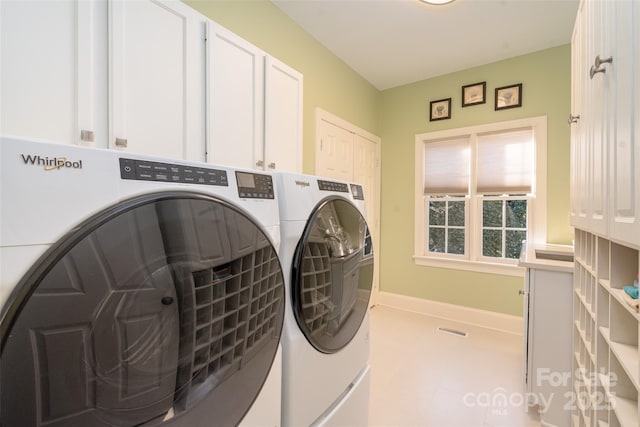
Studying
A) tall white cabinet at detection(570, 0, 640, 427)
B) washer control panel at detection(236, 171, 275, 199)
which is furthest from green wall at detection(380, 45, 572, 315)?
washer control panel at detection(236, 171, 275, 199)

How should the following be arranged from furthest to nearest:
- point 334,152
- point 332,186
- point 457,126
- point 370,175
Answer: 1. point 370,175
2. point 457,126
3. point 334,152
4. point 332,186

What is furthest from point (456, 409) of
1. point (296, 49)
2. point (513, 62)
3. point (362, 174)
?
point (513, 62)

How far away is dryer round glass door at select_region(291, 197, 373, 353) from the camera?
3.21 feet

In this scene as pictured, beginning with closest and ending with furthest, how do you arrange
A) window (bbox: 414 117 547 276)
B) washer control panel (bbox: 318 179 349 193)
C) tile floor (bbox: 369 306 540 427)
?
washer control panel (bbox: 318 179 349 193)
tile floor (bbox: 369 306 540 427)
window (bbox: 414 117 547 276)

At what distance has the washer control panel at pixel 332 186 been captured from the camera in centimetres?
111

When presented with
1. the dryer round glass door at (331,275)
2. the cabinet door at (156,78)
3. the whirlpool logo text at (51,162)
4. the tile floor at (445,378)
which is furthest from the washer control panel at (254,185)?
the tile floor at (445,378)

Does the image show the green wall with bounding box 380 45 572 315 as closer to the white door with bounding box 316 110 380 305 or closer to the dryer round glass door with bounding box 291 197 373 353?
the white door with bounding box 316 110 380 305

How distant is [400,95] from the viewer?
11.4 feet

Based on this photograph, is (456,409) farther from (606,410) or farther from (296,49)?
(296,49)

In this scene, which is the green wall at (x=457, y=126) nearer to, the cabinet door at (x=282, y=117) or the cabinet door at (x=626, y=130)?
the cabinet door at (x=282, y=117)

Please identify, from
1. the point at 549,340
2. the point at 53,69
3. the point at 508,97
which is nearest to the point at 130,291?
the point at 53,69

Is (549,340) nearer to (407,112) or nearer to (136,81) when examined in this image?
(136,81)

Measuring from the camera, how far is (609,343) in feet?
3.08

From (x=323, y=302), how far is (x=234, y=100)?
3.53ft
